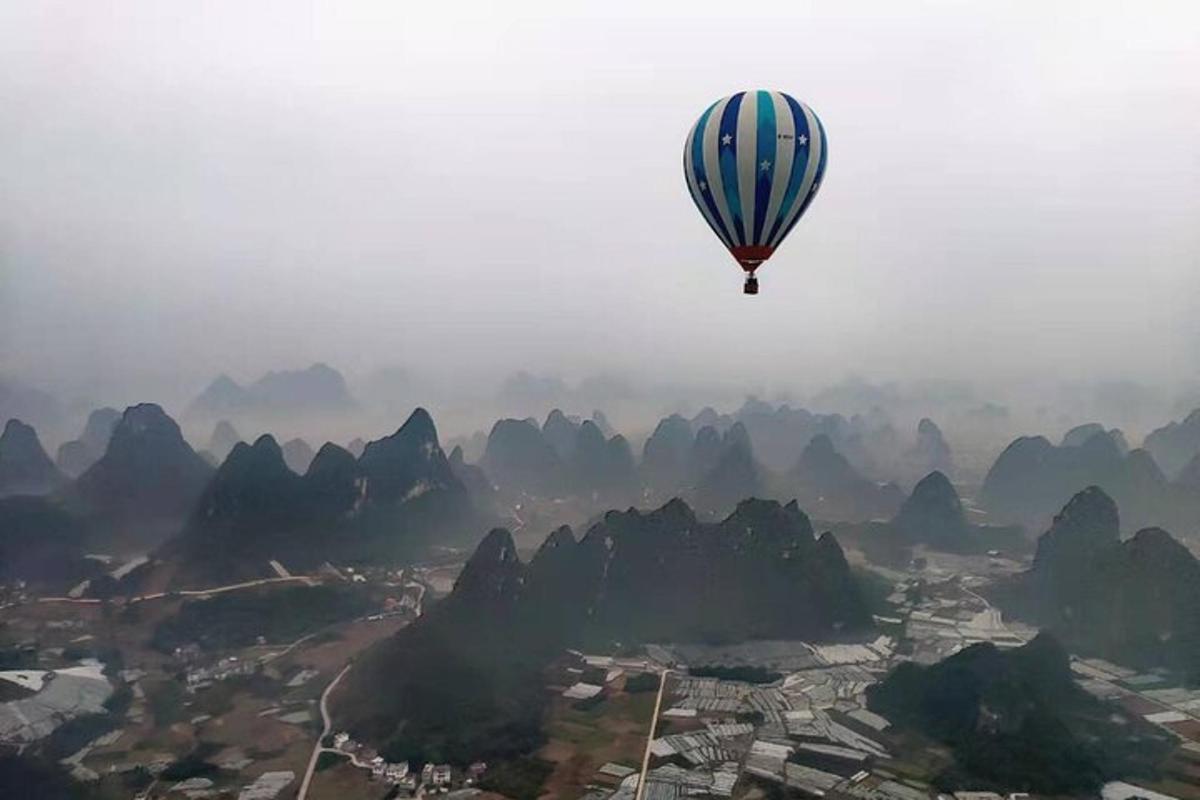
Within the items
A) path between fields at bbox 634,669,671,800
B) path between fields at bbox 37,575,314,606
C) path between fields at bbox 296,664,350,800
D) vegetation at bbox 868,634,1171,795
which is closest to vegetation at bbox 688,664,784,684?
path between fields at bbox 634,669,671,800

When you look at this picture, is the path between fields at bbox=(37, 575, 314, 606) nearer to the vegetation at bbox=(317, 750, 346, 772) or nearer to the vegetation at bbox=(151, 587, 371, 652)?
the vegetation at bbox=(151, 587, 371, 652)

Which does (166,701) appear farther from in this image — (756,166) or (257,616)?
(756,166)

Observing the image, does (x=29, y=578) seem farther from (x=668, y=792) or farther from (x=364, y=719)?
(x=668, y=792)

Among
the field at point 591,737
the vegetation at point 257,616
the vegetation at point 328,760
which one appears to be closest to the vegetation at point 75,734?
the vegetation at point 257,616

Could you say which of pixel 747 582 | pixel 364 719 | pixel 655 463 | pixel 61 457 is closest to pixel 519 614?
pixel 364 719

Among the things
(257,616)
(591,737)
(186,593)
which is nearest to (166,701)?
(257,616)

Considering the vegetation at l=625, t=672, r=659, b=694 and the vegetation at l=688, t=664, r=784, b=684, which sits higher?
the vegetation at l=688, t=664, r=784, b=684

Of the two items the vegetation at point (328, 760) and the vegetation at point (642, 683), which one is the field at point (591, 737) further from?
the vegetation at point (328, 760)
